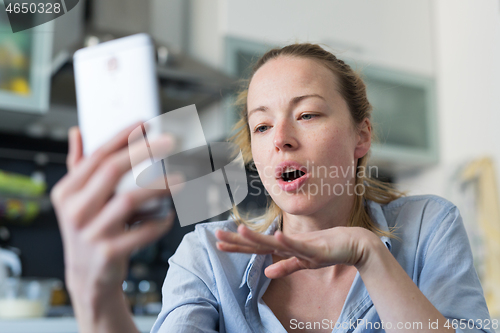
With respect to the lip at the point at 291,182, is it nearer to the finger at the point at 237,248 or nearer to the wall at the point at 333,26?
the finger at the point at 237,248

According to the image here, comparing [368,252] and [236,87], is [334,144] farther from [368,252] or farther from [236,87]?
[236,87]

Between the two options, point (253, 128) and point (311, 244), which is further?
point (253, 128)

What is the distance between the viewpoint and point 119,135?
24cm

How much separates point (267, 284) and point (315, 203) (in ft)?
0.49

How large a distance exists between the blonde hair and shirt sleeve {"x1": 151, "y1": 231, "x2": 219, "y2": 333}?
3.6 inches

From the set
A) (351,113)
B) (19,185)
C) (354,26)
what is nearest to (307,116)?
(351,113)

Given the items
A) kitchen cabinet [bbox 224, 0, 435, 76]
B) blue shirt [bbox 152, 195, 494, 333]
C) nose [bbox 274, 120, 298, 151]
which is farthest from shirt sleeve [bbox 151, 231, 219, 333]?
kitchen cabinet [bbox 224, 0, 435, 76]

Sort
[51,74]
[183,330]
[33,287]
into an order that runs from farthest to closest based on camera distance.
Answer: [51,74]
[33,287]
[183,330]

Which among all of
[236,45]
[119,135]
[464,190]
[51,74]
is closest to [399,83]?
[464,190]

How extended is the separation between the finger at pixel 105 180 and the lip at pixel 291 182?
32 centimetres

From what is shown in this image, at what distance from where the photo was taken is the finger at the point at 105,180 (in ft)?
0.77

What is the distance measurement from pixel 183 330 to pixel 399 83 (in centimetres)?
177

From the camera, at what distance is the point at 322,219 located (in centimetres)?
69

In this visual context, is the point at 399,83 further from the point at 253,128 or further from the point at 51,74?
the point at 253,128
